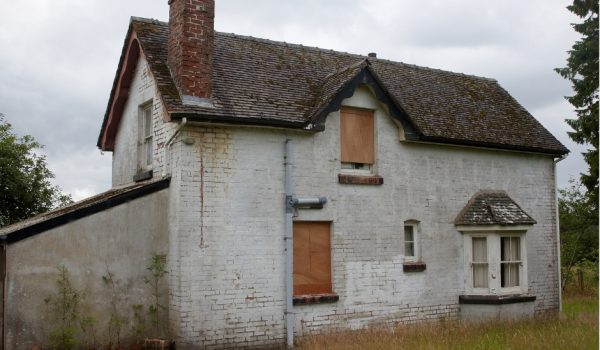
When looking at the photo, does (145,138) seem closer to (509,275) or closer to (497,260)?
(497,260)

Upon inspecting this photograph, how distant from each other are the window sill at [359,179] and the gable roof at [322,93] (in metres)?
1.36

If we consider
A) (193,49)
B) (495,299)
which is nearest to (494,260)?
(495,299)

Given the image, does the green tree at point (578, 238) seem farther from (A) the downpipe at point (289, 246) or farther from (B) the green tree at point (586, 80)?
(A) the downpipe at point (289, 246)

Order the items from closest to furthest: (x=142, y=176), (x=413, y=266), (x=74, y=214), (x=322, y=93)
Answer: (x=74, y=214)
(x=142, y=176)
(x=322, y=93)
(x=413, y=266)

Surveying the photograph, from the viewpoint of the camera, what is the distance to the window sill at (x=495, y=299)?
52.4 feet

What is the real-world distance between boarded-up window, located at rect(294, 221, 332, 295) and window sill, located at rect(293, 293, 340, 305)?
0.15 metres

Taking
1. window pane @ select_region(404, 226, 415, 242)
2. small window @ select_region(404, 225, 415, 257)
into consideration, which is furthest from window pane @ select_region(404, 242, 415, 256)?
window pane @ select_region(404, 226, 415, 242)

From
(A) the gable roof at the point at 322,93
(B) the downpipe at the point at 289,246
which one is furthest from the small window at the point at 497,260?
(B) the downpipe at the point at 289,246

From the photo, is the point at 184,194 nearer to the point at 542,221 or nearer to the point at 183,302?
the point at 183,302

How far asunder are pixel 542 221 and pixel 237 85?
9682mm

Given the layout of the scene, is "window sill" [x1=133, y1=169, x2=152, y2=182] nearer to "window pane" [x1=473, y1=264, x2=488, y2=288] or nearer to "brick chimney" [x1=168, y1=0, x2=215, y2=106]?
"brick chimney" [x1=168, y1=0, x2=215, y2=106]

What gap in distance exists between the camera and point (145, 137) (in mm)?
15539

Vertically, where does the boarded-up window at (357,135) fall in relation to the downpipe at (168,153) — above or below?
above

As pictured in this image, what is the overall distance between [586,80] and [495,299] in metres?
11.3
